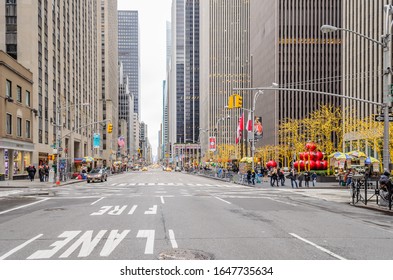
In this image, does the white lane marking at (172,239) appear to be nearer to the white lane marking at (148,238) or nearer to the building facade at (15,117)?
the white lane marking at (148,238)

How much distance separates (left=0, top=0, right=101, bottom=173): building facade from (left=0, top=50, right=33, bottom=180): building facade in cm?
167

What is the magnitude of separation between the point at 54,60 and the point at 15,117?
20885 millimetres

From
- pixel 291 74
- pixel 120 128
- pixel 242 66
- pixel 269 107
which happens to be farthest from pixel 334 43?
pixel 120 128

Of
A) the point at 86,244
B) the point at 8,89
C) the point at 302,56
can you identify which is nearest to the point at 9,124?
the point at 8,89

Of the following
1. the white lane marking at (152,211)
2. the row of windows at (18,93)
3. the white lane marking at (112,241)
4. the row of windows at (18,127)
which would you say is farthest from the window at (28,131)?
the white lane marking at (112,241)

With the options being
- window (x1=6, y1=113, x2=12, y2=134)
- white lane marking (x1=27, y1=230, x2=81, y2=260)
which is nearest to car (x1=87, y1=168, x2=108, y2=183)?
window (x1=6, y1=113, x2=12, y2=134)

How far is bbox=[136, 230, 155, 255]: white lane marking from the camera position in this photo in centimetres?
913

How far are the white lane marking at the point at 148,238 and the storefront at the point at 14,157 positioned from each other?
35751 millimetres

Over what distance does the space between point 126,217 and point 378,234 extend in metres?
8.48

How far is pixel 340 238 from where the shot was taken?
36.3ft

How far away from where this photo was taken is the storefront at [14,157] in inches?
1713

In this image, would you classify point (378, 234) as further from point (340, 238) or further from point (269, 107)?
point (269, 107)

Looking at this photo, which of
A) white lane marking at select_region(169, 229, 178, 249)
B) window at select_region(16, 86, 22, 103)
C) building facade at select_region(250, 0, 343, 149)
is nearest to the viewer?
white lane marking at select_region(169, 229, 178, 249)

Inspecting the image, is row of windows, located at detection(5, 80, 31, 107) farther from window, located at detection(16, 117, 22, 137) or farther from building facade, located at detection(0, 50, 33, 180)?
window, located at detection(16, 117, 22, 137)
